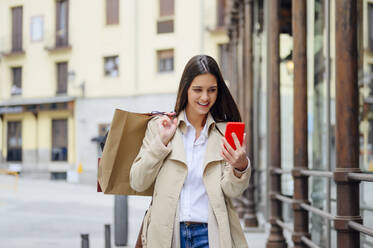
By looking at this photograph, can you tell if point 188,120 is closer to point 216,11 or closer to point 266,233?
point 266,233

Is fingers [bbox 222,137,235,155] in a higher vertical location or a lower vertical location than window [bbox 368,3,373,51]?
lower

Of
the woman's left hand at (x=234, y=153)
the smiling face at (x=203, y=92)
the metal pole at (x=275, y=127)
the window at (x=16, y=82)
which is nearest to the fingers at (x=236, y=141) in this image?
the woman's left hand at (x=234, y=153)

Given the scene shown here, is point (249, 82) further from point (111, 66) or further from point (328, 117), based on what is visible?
point (111, 66)

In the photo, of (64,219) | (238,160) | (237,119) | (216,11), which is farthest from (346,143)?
(216,11)

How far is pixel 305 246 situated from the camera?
6.89 meters

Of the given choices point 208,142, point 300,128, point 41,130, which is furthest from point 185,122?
point 41,130

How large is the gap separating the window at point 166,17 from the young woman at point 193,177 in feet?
85.5

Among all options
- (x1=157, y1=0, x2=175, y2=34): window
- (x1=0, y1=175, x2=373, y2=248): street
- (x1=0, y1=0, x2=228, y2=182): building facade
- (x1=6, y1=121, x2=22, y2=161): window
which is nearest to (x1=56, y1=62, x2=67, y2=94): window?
(x1=0, y1=0, x2=228, y2=182): building facade

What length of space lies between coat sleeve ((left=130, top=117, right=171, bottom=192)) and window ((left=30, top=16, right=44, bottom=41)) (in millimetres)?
32853

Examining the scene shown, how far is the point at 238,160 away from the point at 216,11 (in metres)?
25.6

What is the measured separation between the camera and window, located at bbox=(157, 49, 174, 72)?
2895 cm

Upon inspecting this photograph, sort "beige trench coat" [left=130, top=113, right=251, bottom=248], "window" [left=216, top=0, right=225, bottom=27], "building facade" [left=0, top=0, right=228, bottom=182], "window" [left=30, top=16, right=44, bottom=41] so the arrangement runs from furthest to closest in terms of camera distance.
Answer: "window" [left=30, top=16, right=44, bottom=41] → "building facade" [left=0, top=0, right=228, bottom=182] → "window" [left=216, top=0, right=225, bottom=27] → "beige trench coat" [left=130, top=113, right=251, bottom=248]

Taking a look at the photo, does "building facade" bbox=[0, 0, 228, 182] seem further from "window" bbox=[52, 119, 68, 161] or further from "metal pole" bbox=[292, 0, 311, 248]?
"metal pole" bbox=[292, 0, 311, 248]

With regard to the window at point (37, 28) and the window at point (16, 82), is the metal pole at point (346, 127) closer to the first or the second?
the window at point (37, 28)
